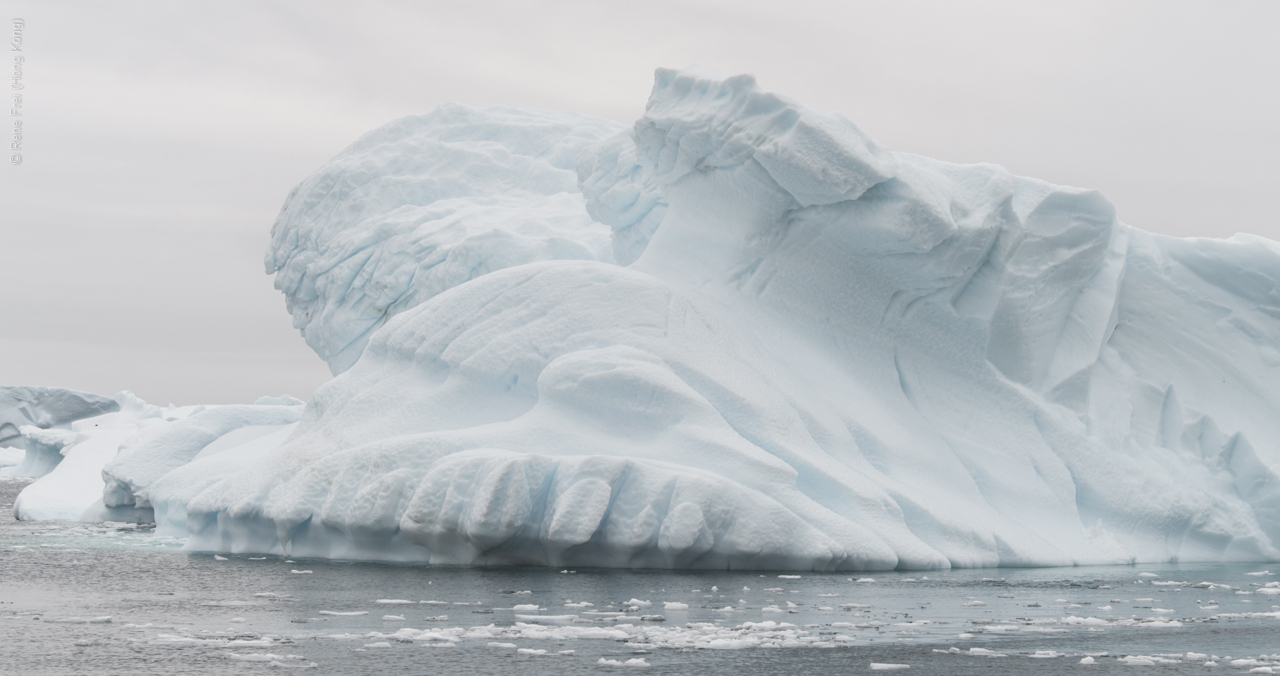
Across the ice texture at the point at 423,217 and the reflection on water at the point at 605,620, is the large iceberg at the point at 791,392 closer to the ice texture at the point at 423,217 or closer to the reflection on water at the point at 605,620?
the reflection on water at the point at 605,620

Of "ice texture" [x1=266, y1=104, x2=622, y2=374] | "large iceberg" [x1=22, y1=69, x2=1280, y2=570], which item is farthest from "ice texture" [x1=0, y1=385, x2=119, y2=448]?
"large iceberg" [x1=22, y1=69, x2=1280, y2=570]

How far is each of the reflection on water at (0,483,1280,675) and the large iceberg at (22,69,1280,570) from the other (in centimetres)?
66

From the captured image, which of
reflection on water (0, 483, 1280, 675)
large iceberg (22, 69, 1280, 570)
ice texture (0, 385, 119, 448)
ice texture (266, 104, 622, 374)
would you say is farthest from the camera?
ice texture (0, 385, 119, 448)

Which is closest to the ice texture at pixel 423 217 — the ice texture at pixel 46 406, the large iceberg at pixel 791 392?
the large iceberg at pixel 791 392

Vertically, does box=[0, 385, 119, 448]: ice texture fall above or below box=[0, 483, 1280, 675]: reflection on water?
above

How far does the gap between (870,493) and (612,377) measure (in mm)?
3163

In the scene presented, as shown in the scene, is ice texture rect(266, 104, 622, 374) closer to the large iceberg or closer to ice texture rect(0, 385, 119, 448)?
the large iceberg

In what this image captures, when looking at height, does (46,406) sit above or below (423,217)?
below

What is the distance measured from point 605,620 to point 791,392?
7024 mm

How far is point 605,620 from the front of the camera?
9016 mm

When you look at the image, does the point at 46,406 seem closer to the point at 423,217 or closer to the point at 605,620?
the point at 423,217

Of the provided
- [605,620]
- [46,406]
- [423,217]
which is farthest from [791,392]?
[46,406]

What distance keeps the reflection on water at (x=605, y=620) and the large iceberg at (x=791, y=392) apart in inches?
26.1

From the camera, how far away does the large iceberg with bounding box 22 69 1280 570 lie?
1311 cm
